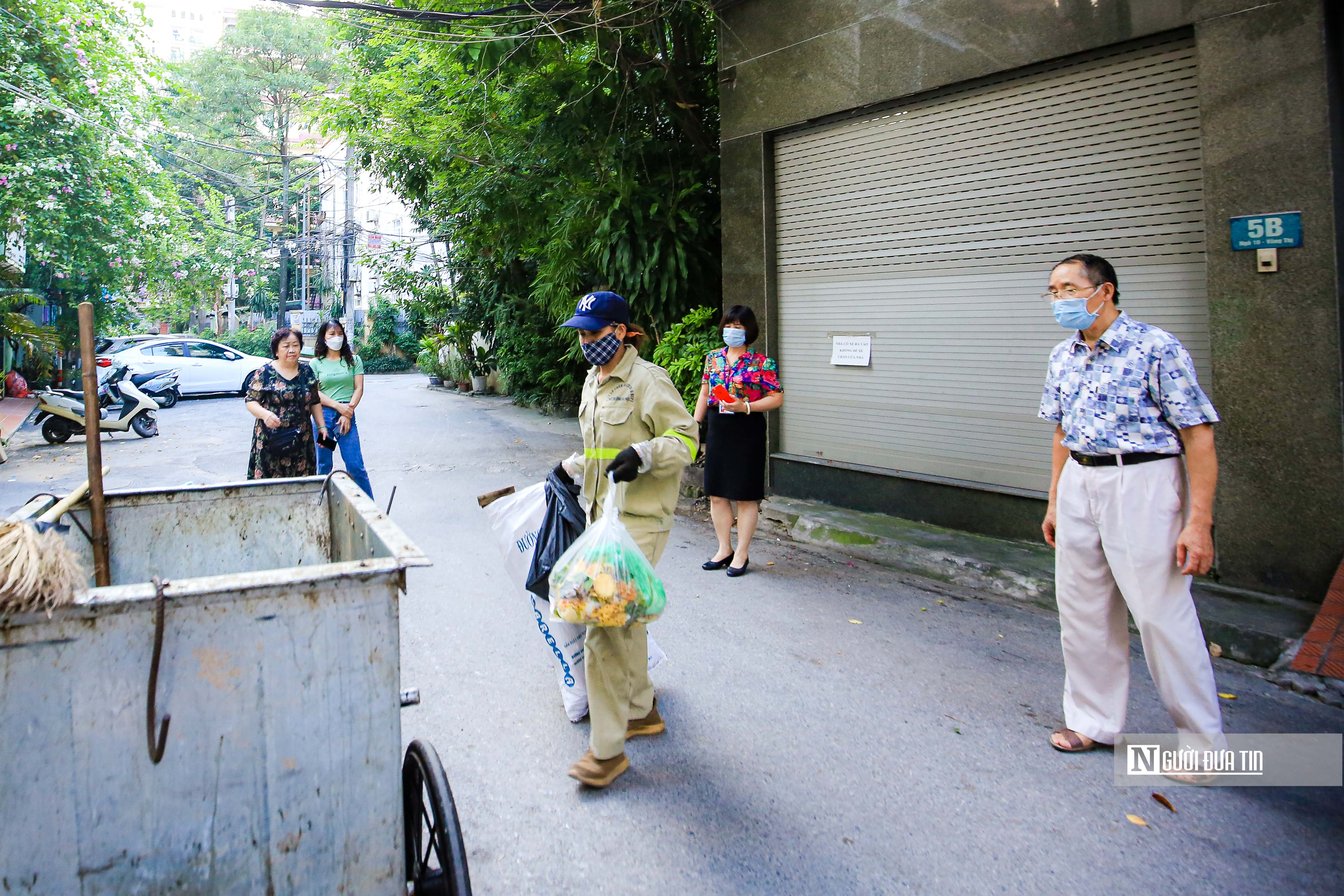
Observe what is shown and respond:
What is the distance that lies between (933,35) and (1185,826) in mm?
5809

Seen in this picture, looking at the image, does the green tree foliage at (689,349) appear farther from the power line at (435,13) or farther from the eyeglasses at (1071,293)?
the eyeglasses at (1071,293)

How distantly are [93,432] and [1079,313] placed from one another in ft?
10.5

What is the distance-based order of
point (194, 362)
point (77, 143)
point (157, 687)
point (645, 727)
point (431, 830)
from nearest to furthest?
point (157, 687)
point (431, 830)
point (645, 727)
point (77, 143)
point (194, 362)

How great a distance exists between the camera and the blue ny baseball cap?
11.6ft

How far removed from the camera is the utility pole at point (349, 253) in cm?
3878

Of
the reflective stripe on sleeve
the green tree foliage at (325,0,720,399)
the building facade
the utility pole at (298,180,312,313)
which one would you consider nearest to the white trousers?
the reflective stripe on sleeve

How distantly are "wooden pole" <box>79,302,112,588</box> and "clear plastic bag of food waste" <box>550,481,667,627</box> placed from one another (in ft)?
4.44

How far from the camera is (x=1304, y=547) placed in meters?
4.97

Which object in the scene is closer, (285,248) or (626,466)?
(626,466)

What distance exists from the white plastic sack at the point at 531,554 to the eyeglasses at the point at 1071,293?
2142mm

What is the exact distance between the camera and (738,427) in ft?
20.5

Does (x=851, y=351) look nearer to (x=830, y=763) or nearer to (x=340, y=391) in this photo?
(x=340, y=391)

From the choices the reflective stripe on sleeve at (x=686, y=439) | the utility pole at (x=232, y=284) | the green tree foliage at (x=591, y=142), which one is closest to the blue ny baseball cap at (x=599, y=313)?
the reflective stripe on sleeve at (x=686, y=439)
